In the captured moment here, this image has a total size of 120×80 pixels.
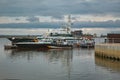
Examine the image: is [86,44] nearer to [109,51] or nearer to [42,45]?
[42,45]

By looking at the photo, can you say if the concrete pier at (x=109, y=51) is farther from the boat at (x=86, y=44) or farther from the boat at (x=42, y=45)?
the boat at (x=86, y=44)

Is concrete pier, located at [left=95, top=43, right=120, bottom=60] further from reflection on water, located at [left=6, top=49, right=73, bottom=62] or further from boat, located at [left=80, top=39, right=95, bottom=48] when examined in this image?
boat, located at [left=80, top=39, right=95, bottom=48]

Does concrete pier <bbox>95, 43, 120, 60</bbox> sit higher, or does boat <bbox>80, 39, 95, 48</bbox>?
concrete pier <bbox>95, 43, 120, 60</bbox>


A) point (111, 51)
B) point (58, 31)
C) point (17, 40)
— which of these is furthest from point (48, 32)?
point (111, 51)

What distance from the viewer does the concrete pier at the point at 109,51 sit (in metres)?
57.7

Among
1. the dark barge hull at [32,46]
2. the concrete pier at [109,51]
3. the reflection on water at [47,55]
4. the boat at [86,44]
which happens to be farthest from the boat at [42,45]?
the concrete pier at [109,51]

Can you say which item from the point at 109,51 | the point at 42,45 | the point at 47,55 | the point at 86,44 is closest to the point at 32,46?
the point at 42,45

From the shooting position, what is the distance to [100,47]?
70.5m

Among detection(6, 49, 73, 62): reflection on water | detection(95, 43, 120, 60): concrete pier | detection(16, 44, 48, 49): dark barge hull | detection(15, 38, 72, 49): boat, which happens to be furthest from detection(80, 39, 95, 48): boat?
detection(95, 43, 120, 60): concrete pier

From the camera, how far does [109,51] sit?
6269 cm

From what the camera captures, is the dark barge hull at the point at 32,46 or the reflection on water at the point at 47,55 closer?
the reflection on water at the point at 47,55

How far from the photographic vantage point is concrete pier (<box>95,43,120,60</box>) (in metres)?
57.7

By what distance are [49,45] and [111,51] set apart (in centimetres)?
5566

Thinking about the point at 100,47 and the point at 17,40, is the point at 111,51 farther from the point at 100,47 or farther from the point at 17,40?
the point at 17,40
